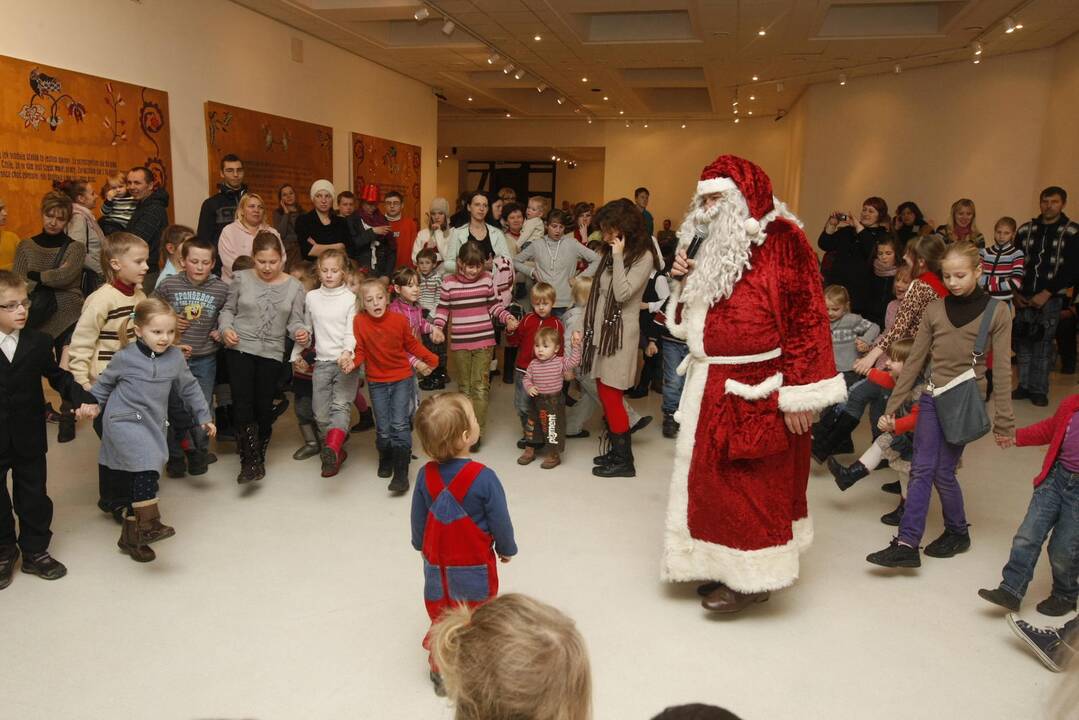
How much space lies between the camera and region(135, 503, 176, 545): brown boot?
3455 millimetres

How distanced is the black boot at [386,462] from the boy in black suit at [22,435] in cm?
177

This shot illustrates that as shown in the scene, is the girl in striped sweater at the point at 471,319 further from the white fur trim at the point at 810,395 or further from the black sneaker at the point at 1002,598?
the black sneaker at the point at 1002,598

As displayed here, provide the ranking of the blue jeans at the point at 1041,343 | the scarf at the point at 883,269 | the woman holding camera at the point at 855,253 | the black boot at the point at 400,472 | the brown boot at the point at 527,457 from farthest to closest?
1. the woman holding camera at the point at 855,253
2. the blue jeans at the point at 1041,343
3. the scarf at the point at 883,269
4. the brown boot at the point at 527,457
5. the black boot at the point at 400,472

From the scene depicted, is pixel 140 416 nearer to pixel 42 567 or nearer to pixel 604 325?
pixel 42 567

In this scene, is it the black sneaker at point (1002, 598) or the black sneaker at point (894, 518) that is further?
the black sneaker at point (894, 518)

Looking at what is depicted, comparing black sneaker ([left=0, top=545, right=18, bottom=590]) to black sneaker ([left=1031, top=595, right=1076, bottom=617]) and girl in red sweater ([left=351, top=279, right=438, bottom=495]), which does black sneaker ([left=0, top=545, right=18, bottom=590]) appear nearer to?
girl in red sweater ([left=351, top=279, right=438, bottom=495])

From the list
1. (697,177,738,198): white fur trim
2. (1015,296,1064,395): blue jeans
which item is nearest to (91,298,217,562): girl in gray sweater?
(697,177,738,198): white fur trim

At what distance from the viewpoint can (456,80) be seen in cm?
1295

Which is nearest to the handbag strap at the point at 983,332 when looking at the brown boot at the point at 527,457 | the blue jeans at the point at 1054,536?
the blue jeans at the point at 1054,536

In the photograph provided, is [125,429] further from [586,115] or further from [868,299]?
[586,115]

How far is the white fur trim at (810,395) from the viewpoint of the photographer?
2955mm

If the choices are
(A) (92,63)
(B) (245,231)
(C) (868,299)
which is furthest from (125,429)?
(C) (868,299)

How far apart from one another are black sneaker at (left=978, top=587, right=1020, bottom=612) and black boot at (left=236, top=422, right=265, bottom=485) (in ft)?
12.0

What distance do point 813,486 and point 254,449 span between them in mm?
3319
